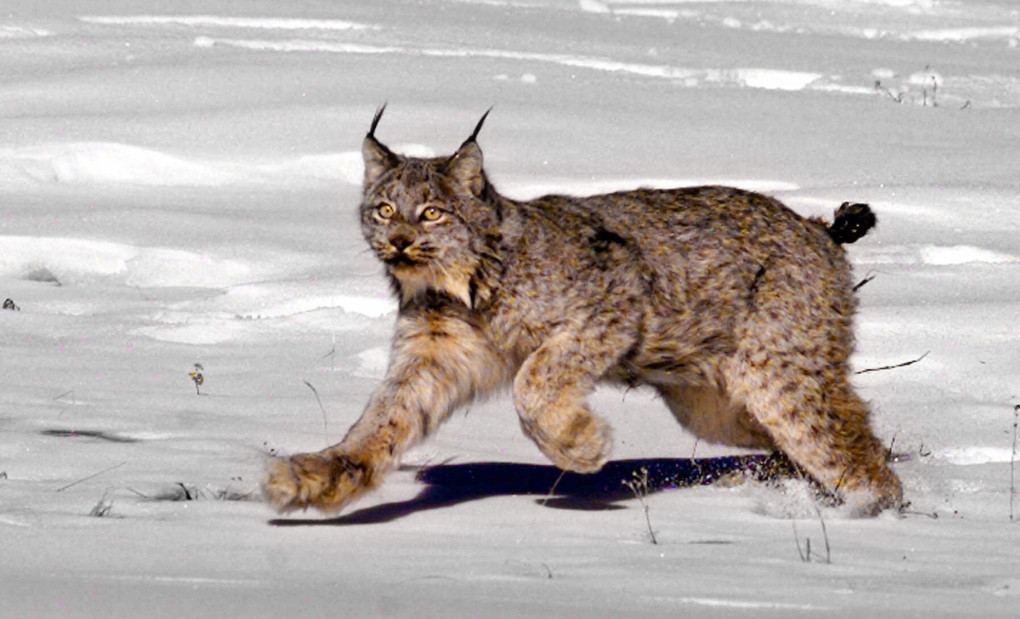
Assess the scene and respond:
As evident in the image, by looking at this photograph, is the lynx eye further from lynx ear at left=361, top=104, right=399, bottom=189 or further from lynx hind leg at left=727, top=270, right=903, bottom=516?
lynx hind leg at left=727, top=270, right=903, bottom=516

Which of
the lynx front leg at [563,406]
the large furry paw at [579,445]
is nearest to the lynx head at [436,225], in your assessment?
the lynx front leg at [563,406]

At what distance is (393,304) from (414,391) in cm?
276

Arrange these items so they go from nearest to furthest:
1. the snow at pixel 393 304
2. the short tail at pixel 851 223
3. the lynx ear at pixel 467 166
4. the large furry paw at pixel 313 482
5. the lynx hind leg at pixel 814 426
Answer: the snow at pixel 393 304, the large furry paw at pixel 313 482, the lynx ear at pixel 467 166, the lynx hind leg at pixel 814 426, the short tail at pixel 851 223

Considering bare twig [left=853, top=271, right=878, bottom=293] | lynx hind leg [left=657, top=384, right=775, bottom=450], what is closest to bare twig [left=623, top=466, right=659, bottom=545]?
lynx hind leg [left=657, top=384, right=775, bottom=450]

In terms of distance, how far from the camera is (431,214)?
5.45 m

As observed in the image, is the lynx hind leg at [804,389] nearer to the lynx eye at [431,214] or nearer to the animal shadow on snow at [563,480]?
the animal shadow on snow at [563,480]

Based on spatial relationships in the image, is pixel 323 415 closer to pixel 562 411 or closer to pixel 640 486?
pixel 640 486

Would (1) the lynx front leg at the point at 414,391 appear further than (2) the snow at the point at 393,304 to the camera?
Yes

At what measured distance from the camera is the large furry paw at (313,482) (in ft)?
15.8

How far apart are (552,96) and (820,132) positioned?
5.67 ft

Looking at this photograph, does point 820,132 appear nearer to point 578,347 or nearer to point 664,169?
point 664,169

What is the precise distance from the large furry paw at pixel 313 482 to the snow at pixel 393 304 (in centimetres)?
7

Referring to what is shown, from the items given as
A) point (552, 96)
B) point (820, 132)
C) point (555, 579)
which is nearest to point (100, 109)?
point (552, 96)

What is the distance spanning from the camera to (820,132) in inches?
446
